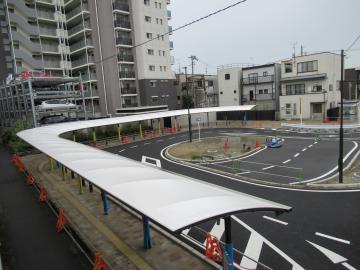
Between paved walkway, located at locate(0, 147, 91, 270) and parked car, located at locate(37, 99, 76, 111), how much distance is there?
66.5ft

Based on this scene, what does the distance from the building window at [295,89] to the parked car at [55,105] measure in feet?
113

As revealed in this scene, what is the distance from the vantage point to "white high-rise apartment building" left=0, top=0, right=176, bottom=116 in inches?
1804

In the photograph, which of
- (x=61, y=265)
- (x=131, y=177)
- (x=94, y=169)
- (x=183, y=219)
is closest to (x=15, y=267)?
(x=61, y=265)

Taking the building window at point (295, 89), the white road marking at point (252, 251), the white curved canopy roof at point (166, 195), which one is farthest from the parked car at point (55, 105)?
the building window at point (295, 89)

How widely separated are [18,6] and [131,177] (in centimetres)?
4700

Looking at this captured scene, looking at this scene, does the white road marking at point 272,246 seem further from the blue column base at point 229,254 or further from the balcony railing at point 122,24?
the balcony railing at point 122,24

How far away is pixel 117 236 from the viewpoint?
10367 mm

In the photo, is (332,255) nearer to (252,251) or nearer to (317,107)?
(252,251)

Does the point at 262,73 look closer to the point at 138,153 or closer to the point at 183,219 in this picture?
the point at 138,153

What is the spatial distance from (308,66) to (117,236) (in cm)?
4400

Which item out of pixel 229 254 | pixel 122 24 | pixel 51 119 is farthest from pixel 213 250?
pixel 122 24

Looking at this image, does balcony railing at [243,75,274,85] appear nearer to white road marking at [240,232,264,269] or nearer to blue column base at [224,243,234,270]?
white road marking at [240,232,264,269]

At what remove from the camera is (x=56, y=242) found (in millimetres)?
10102

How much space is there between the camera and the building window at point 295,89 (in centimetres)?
4591
